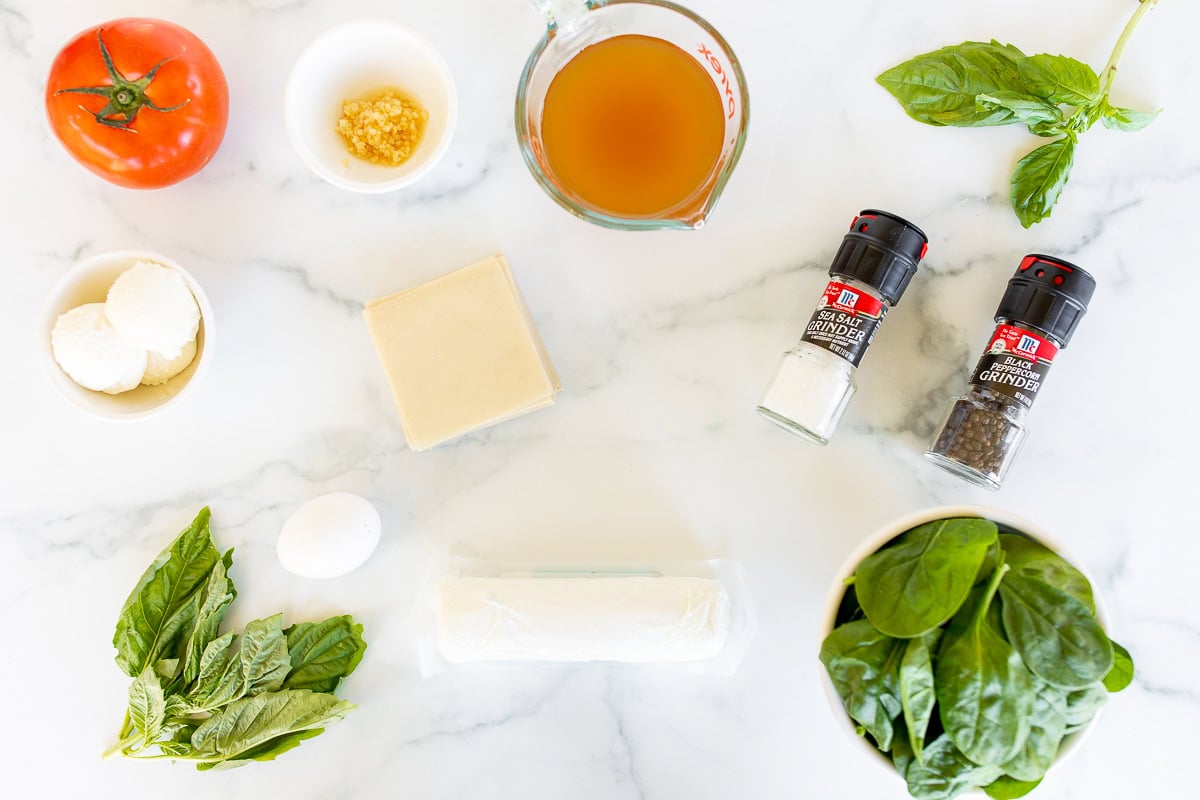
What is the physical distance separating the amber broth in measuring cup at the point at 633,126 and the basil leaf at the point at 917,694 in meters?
0.55

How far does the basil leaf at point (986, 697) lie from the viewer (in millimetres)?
770

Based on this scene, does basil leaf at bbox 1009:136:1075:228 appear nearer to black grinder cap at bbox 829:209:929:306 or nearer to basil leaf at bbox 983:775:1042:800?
black grinder cap at bbox 829:209:929:306

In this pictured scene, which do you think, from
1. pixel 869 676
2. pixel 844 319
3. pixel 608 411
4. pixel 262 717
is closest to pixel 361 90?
pixel 608 411

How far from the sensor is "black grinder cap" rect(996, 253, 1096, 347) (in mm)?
963

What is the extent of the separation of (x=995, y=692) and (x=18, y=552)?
1152 millimetres

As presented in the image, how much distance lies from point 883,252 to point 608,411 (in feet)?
1.24

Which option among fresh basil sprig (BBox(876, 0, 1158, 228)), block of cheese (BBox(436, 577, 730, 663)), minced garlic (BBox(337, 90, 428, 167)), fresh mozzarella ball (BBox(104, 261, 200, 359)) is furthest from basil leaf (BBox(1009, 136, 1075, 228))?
Result: fresh mozzarella ball (BBox(104, 261, 200, 359))

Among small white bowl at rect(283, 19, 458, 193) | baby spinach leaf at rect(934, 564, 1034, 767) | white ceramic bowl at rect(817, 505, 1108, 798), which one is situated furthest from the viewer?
small white bowl at rect(283, 19, 458, 193)

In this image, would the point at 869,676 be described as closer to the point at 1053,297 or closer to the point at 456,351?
the point at 1053,297

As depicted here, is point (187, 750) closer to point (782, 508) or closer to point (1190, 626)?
point (782, 508)

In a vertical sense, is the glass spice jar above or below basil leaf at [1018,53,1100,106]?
below

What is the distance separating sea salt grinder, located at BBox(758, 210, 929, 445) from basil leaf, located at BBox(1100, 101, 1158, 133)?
28 centimetres

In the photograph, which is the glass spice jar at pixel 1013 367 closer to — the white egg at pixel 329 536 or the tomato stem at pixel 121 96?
the white egg at pixel 329 536

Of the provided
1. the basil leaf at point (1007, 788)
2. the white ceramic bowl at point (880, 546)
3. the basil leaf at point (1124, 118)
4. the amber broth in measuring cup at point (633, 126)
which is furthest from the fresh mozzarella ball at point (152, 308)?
the basil leaf at point (1124, 118)
